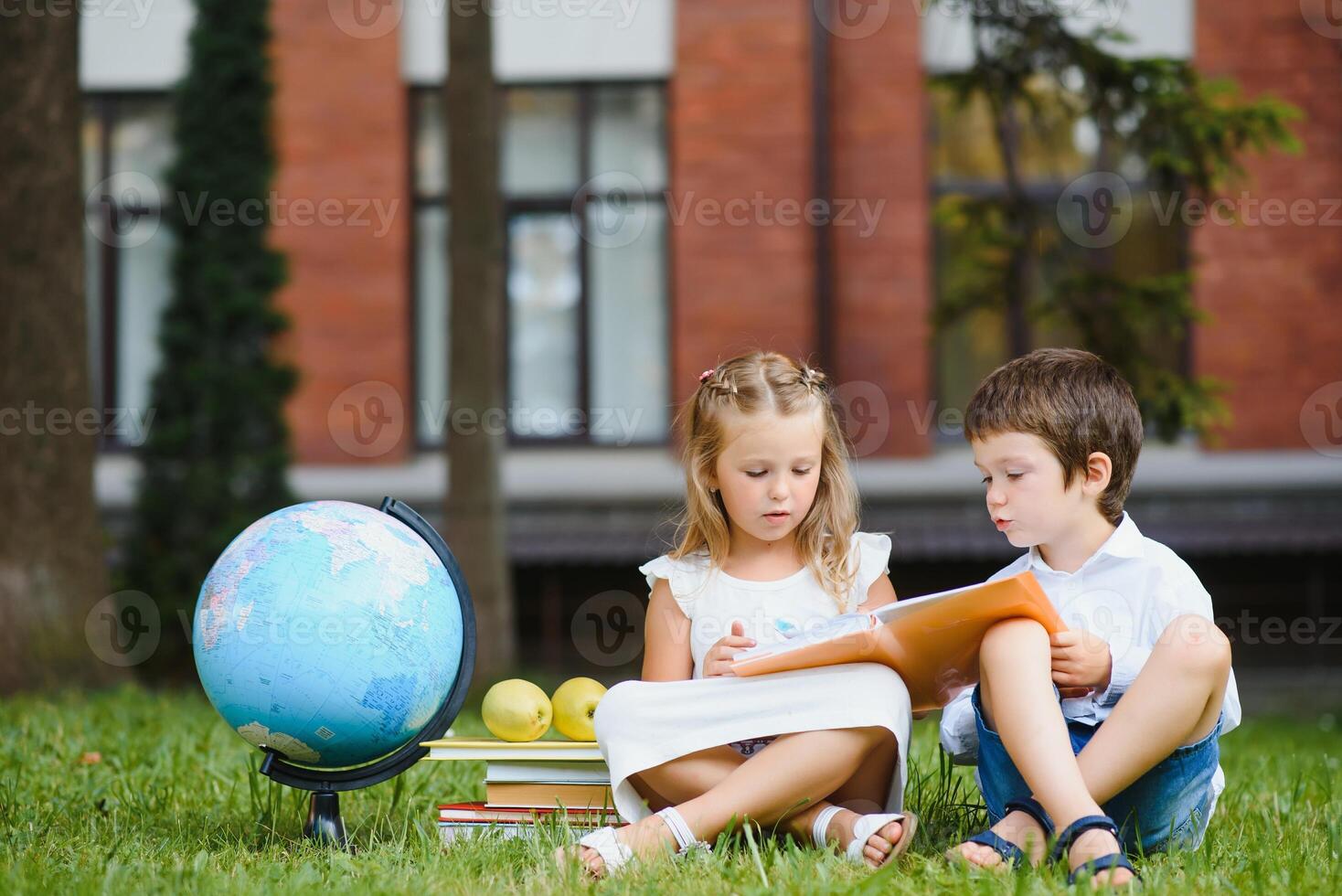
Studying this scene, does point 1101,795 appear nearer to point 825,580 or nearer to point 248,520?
point 825,580

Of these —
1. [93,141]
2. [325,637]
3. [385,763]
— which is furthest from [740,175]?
[325,637]

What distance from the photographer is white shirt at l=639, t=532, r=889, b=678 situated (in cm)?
320

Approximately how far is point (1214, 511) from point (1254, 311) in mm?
1445

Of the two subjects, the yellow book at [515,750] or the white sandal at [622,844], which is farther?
the yellow book at [515,750]

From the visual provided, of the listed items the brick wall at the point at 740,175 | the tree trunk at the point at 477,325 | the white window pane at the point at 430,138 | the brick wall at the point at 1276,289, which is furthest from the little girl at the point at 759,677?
the brick wall at the point at 1276,289

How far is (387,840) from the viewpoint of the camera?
3.16 meters

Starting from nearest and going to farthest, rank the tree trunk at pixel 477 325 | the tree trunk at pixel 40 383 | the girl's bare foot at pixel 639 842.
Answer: the girl's bare foot at pixel 639 842 → the tree trunk at pixel 40 383 → the tree trunk at pixel 477 325

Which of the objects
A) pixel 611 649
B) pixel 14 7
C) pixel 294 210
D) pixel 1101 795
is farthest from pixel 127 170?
pixel 1101 795

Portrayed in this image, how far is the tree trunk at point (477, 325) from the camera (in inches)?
273

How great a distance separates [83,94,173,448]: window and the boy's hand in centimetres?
831

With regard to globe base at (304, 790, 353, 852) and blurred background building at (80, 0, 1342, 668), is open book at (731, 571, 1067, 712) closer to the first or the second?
globe base at (304, 790, 353, 852)

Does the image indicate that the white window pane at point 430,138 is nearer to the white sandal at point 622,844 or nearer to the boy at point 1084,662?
the boy at point 1084,662

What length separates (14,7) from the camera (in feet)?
20.3

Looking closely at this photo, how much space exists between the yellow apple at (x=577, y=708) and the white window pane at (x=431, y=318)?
21.7 ft
